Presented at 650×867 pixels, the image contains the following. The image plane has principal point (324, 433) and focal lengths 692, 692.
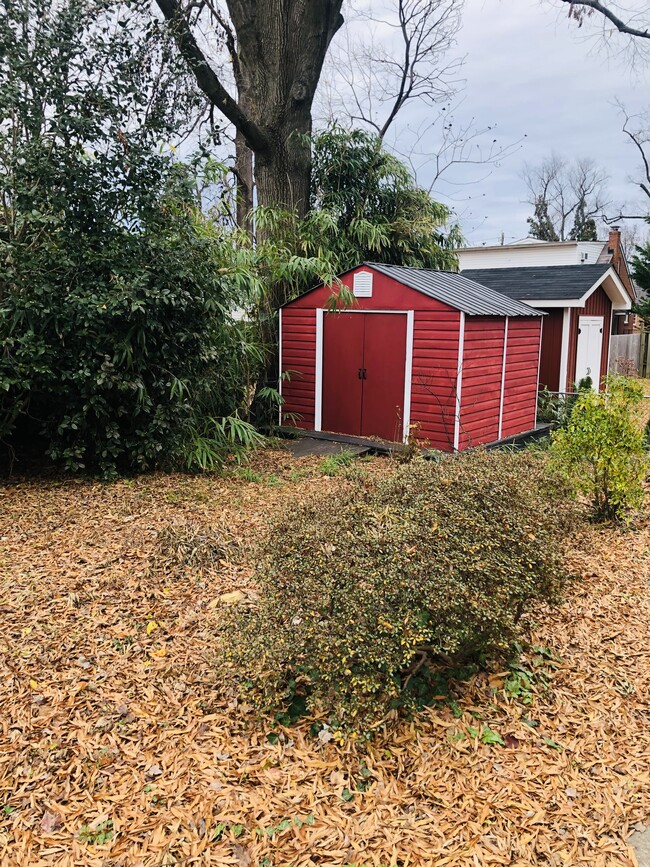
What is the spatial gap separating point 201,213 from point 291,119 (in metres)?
3.63

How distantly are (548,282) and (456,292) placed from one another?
17.9ft

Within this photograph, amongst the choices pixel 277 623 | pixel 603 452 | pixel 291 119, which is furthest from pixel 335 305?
pixel 277 623

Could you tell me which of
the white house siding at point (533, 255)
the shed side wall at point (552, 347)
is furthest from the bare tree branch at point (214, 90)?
the white house siding at point (533, 255)

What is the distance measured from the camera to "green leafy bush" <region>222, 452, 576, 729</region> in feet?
9.32

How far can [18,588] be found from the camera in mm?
4102

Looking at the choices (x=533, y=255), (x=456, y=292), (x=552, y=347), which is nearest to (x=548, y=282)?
(x=552, y=347)

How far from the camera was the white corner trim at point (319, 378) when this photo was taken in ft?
31.8

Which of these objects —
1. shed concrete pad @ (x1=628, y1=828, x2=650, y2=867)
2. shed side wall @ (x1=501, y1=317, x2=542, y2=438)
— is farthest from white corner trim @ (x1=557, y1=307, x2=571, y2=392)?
shed concrete pad @ (x1=628, y1=828, x2=650, y2=867)

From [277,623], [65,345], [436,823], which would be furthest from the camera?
[65,345]

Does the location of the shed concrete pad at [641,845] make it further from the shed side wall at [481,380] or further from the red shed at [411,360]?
the shed side wall at [481,380]

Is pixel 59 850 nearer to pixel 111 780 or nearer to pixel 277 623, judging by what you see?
pixel 111 780

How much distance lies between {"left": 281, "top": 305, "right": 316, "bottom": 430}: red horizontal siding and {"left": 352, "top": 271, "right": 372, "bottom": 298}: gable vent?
32.0 inches

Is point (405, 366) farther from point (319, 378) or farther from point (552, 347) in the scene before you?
point (552, 347)

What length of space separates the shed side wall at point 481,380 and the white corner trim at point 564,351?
15.0 ft
